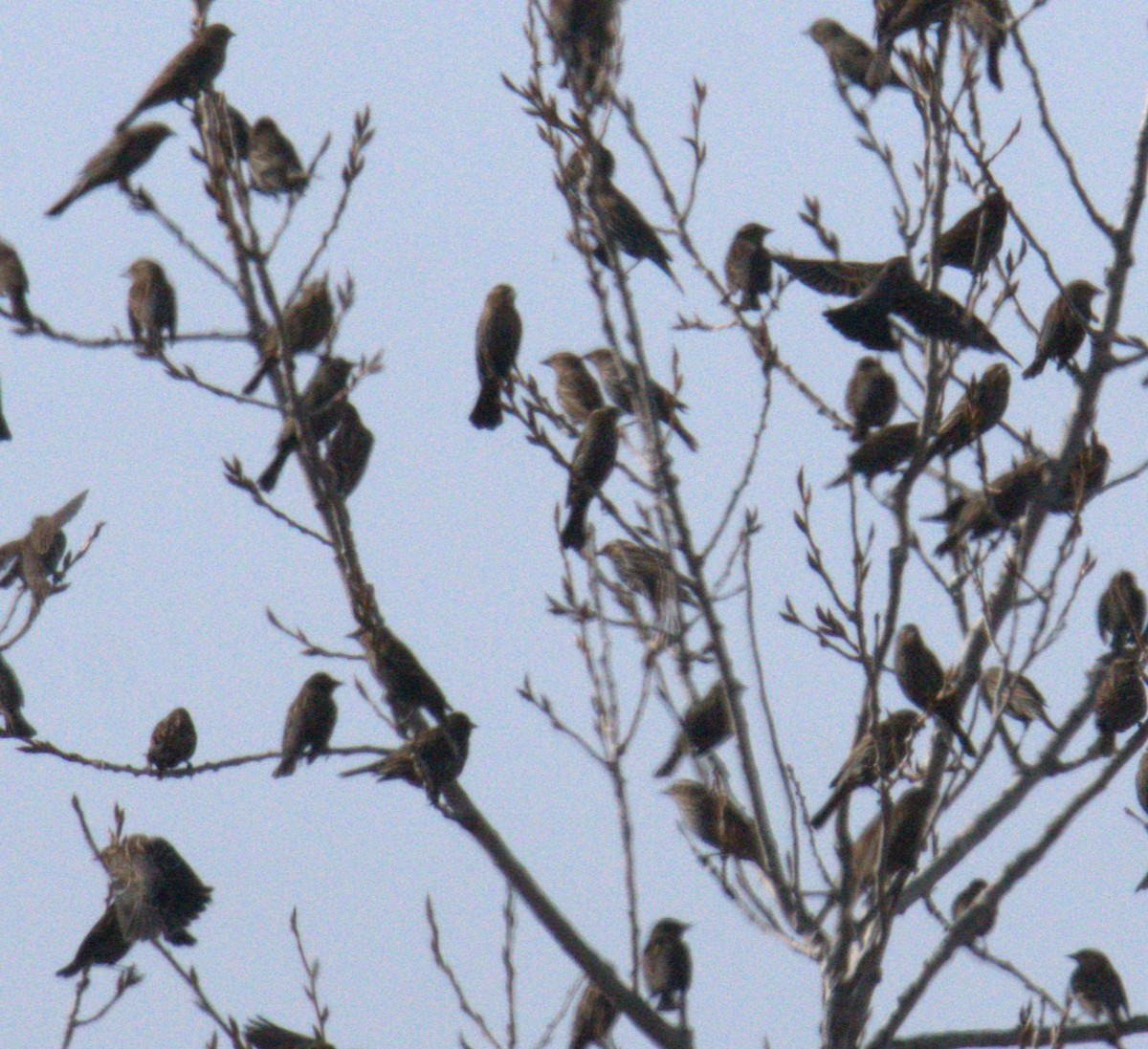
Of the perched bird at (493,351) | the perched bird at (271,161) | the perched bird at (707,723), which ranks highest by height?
the perched bird at (271,161)

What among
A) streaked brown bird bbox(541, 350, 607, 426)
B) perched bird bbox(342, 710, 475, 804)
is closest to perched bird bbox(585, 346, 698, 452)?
streaked brown bird bbox(541, 350, 607, 426)

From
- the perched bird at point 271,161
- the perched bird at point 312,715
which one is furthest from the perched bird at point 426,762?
the perched bird at point 271,161

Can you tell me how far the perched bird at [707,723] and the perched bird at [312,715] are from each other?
1503mm

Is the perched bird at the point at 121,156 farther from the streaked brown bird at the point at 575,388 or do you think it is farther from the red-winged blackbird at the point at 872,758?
the red-winged blackbird at the point at 872,758

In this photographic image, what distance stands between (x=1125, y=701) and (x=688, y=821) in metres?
1.47

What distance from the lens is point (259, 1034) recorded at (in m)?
5.97

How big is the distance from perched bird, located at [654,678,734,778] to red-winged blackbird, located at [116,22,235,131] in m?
2.53

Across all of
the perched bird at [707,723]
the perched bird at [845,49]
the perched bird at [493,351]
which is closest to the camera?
the perched bird at [707,723]

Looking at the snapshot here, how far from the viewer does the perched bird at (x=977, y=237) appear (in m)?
5.28

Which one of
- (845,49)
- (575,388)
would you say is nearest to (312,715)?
(575,388)

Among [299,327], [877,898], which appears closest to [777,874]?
[877,898]

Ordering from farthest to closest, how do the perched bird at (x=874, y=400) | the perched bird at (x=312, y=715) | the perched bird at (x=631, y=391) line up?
the perched bird at (x=874, y=400) → the perched bird at (x=312, y=715) → the perched bird at (x=631, y=391)

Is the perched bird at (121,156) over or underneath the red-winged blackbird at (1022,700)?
over

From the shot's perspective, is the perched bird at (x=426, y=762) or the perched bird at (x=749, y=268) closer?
the perched bird at (x=426, y=762)
